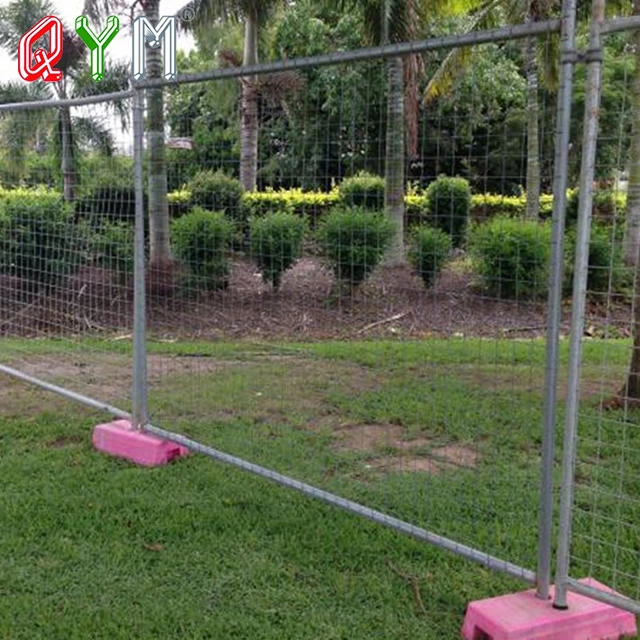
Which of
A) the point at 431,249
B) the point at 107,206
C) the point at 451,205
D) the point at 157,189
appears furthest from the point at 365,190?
the point at 157,189

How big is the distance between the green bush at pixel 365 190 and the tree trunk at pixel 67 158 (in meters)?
2.60

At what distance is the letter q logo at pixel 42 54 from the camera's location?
1691cm

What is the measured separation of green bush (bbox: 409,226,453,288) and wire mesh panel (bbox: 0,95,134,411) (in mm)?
2238

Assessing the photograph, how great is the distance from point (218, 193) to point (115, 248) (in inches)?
40.8

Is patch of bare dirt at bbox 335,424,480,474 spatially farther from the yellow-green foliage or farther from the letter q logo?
the letter q logo

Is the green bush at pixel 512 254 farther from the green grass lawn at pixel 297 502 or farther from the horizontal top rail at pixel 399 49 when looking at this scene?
the horizontal top rail at pixel 399 49

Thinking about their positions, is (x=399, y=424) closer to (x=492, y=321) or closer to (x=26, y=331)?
(x=492, y=321)

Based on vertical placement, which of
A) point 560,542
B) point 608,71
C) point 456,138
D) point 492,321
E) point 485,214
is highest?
point 608,71

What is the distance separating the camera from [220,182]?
18.1 ft

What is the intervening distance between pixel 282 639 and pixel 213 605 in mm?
386

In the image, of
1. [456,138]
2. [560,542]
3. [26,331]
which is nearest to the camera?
[560,542]

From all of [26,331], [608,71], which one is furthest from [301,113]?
[608,71]

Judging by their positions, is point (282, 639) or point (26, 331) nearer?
point (282, 639)

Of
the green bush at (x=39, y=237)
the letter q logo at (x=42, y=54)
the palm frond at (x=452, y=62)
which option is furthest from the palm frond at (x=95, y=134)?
the letter q logo at (x=42, y=54)
